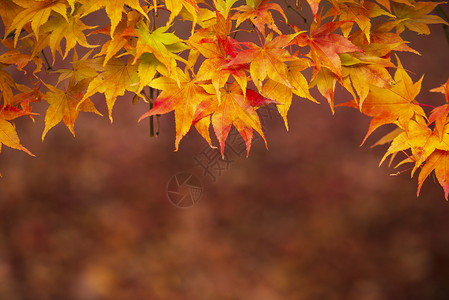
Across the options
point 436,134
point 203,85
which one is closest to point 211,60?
point 203,85

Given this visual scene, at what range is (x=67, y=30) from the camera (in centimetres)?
51

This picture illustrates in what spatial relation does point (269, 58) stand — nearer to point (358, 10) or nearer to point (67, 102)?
point (358, 10)

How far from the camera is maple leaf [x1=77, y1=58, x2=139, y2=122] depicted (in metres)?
0.50

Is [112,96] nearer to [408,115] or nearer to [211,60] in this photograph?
[211,60]

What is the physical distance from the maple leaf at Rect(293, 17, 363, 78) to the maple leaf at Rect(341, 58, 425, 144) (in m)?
0.09

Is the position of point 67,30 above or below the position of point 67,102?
above

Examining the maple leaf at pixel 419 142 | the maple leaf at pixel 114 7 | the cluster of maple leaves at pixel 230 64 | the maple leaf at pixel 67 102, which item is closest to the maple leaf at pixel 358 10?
the cluster of maple leaves at pixel 230 64

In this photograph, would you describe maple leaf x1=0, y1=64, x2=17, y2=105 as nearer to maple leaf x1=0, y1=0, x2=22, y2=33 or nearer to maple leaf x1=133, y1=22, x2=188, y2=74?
maple leaf x1=0, y1=0, x2=22, y2=33

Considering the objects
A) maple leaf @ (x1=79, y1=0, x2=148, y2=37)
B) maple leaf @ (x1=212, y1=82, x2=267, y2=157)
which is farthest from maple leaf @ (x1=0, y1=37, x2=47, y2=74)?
maple leaf @ (x1=212, y1=82, x2=267, y2=157)

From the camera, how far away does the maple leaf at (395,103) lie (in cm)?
54

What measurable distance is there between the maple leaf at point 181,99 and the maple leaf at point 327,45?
0.12 meters

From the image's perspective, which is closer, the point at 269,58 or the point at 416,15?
the point at 269,58

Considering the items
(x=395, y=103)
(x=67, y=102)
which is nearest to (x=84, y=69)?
(x=67, y=102)

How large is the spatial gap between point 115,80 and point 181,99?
0.09 m
